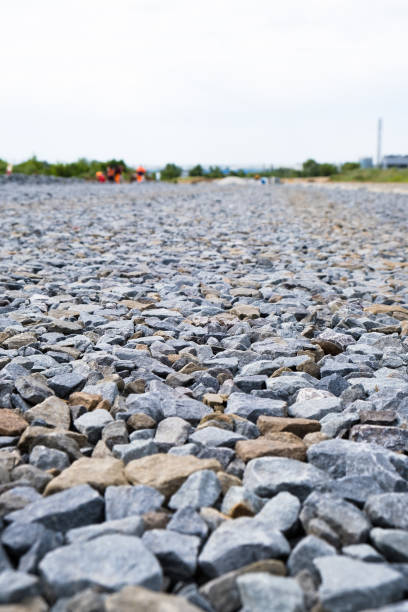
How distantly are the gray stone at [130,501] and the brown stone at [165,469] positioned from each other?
4 centimetres

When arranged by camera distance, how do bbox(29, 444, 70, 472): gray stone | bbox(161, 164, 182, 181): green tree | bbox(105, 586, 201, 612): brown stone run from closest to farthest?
bbox(105, 586, 201, 612): brown stone, bbox(29, 444, 70, 472): gray stone, bbox(161, 164, 182, 181): green tree

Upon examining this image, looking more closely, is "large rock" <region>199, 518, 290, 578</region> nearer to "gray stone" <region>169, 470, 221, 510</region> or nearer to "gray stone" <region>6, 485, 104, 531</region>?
"gray stone" <region>169, 470, 221, 510</region>

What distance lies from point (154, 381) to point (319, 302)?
69.9 inches

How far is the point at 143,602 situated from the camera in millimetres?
1080

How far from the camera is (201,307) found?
3.50 m

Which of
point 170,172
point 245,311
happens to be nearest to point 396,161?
point 170,172

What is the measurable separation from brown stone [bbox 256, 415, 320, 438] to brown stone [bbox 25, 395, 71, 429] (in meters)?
0.61

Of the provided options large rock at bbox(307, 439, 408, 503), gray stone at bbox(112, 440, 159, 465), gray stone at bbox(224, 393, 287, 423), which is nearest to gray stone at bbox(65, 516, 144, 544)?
gray stone at bbox(112, 440, 159, 465)

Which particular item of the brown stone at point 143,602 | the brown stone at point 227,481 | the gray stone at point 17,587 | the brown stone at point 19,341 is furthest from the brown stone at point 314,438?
the brown stone at point 19,341

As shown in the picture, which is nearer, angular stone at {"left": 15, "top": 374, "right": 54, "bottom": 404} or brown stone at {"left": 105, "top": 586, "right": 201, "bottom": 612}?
brown stone at {"left": 105, "top": 586, "right": 201, "bottom": 612}

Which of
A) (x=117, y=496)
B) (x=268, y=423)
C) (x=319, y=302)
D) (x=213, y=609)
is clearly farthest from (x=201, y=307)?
(x=213, y=609)

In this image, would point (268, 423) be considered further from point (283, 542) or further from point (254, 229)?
point (254, 229)

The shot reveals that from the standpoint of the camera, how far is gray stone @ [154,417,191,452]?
1828 mm

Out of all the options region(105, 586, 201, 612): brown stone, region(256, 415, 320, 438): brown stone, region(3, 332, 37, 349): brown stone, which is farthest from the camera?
region(3, 332, 37, 349): brown stone
